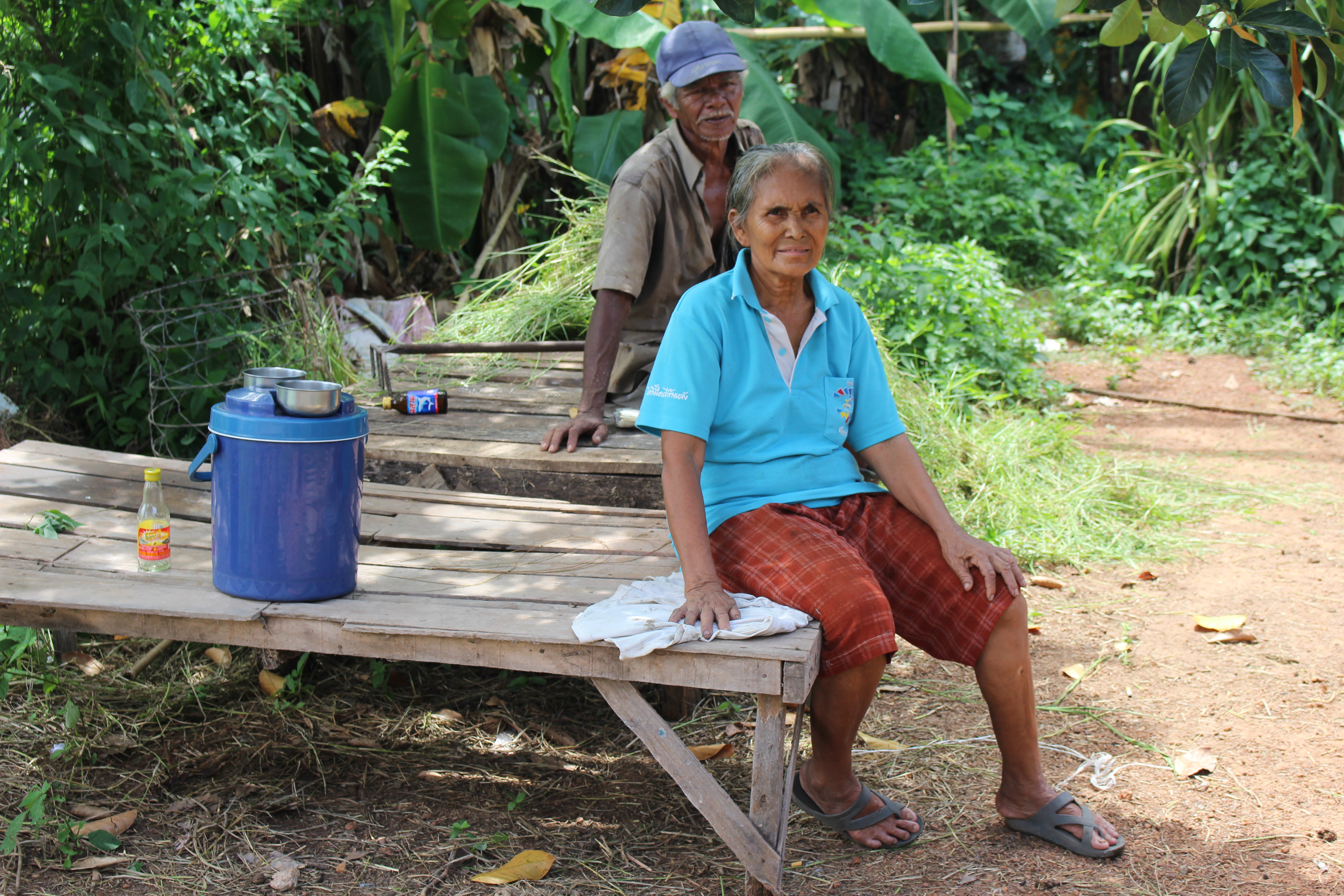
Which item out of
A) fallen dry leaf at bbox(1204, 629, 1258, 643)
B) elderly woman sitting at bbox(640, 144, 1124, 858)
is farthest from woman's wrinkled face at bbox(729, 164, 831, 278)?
fallen dry leaf at bbox(1204, 629, 1258, 643)

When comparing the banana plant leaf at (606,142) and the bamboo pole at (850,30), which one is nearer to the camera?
the banana plant leaf at (606,142)

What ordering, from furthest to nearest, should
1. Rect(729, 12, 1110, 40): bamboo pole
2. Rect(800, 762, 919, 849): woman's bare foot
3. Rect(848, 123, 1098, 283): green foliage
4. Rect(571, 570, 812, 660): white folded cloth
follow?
Rect(848, 123, 1098, 283): green foliage → Rect(729, 12, 1110, 40): bamboo pole → Rect(800, 762, 919, 849): woman's bare foot → Rect(571, 570, 812, 660): white folded cloth

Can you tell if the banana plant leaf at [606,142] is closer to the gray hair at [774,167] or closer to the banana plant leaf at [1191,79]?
the gray hair at [774,167]

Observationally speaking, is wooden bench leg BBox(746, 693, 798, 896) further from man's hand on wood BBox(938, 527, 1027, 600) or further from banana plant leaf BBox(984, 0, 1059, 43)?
banana plant leaf BBox(984, 0, 1059, 43)

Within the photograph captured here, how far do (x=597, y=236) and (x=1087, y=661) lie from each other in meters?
3.29

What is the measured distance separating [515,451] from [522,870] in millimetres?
1448

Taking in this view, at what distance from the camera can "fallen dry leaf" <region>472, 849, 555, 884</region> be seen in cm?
232

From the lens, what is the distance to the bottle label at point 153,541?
247 cm

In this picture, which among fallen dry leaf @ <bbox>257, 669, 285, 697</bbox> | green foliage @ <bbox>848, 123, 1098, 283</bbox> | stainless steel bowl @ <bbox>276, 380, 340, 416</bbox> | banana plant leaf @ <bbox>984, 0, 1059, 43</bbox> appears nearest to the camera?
stainless steel bowl @ <bbox>276, 380, 340, 416</bbox>

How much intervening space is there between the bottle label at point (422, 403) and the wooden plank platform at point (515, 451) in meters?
0.03

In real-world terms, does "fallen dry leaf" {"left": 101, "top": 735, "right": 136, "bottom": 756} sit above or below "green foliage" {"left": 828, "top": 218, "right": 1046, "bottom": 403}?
below

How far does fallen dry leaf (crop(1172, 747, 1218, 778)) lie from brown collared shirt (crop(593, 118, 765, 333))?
1974 mm

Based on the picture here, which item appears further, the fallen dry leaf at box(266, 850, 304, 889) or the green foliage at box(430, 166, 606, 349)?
the green foliage at box(430, 166, 606, 349)

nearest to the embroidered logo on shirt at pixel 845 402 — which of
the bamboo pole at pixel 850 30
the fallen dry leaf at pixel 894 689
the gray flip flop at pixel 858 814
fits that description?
the gray flip flop at pixel 858 814
